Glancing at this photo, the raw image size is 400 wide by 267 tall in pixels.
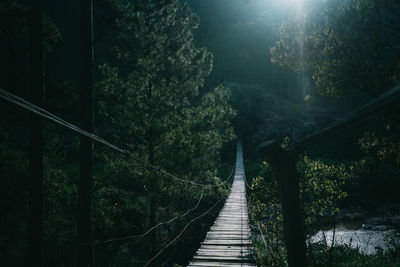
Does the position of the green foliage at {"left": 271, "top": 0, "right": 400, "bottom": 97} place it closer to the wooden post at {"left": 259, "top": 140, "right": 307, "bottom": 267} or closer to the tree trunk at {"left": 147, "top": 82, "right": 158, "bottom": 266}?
the wooden post at {"left": 259, "top": 140, "right": 307, "bottom": 267}

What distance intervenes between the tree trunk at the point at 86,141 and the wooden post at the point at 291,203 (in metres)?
3.30

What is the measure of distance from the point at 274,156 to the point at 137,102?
17.0ft

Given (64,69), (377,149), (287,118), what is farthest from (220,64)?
(377,149)

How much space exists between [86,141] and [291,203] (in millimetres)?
3446

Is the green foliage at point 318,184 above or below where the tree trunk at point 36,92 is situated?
below

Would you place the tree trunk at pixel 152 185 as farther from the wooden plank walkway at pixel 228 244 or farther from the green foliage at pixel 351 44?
the green foliage at pixel 351 44

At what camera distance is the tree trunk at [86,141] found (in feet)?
13.1

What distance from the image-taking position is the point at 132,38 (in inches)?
256

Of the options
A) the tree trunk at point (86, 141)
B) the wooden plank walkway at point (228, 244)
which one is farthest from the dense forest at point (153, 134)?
the wooden plank walkway at point (228, 244)

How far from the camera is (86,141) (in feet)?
13.4

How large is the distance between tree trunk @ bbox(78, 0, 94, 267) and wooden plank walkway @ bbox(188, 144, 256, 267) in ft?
5.53

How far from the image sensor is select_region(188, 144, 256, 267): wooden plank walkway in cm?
406

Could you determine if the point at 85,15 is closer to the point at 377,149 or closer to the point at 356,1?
the point at 356,1

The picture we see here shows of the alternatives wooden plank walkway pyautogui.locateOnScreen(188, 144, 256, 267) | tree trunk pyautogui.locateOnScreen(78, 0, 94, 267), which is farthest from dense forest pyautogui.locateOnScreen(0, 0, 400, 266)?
wooden plank walkway pyautogui.locateOnScreen(188, 144, 256, 267)
